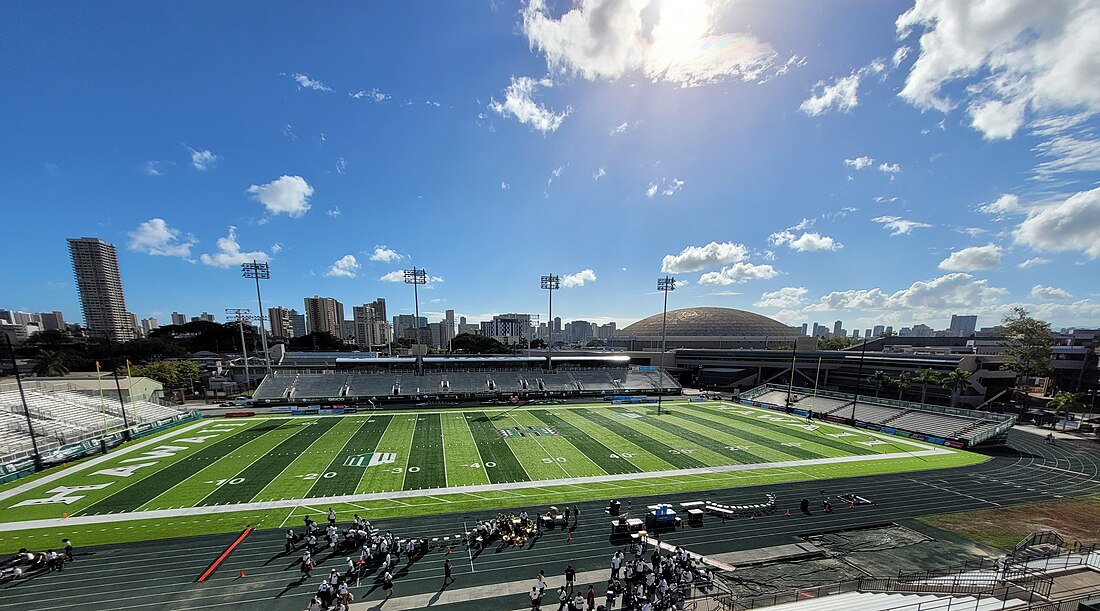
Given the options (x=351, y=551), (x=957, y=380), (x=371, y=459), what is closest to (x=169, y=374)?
(x=371, y=459)

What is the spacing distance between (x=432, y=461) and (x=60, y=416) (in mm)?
35944

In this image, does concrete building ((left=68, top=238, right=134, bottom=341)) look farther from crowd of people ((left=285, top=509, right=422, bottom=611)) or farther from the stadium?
crowd of people ((left=285, top=509, right=422, bottom=611))

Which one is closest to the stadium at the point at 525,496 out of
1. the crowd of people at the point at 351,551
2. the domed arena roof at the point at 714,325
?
the crowd of people at the point at 351,551

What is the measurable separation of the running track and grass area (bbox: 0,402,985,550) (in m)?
1.65

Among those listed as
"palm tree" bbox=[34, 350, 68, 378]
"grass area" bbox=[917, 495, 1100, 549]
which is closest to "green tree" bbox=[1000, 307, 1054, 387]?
"grass area" bbox=[917, 495, 1100, 549]

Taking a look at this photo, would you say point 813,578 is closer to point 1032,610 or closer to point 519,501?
point 1032,610

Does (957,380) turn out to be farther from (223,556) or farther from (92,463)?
(92,463)

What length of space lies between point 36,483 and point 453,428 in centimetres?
2685

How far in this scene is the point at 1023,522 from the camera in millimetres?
18625

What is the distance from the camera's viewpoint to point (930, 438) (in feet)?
110

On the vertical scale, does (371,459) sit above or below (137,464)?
below

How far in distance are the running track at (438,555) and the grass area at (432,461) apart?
5.42ft

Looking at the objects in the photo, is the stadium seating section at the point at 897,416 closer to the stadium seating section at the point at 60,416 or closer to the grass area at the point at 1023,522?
the grass area at the point at 1023,522

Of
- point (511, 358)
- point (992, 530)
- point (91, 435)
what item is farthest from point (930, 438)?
point (91, 435)
